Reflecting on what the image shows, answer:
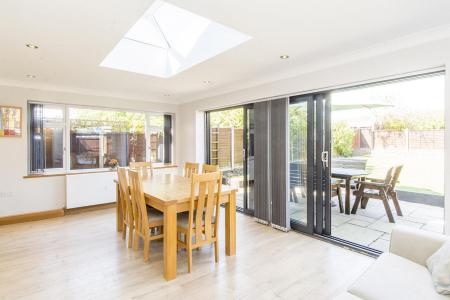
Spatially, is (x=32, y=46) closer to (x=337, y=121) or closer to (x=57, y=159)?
(x=57, y=159)

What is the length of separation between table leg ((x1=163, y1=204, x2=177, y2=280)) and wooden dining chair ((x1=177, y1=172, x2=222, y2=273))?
0.16 m

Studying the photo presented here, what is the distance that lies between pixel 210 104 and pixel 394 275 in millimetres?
3939

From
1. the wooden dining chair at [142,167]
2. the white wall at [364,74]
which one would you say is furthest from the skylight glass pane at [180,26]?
the wooden dining chair at [142,167]

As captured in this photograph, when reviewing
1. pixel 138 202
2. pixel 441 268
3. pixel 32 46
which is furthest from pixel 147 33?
pixel 441 268

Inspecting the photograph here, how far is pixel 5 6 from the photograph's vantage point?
1.82 m

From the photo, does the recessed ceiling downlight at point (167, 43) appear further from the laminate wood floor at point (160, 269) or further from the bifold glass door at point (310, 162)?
the laminate wood floor at point (160, 269)

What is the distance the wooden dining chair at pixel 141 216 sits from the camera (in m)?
2.62

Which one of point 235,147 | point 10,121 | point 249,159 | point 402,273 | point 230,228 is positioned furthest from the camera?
point 235,147

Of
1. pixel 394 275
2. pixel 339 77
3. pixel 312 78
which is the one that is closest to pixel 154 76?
pixel 312 78

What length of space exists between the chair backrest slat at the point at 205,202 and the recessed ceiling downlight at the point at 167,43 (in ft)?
4.66

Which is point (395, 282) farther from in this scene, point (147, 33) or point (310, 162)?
point (147, 33)

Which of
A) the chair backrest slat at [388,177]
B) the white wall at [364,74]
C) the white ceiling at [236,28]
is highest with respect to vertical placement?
the white ceiling at [236,28]

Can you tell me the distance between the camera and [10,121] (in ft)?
12.9

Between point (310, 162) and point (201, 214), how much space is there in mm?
1691
